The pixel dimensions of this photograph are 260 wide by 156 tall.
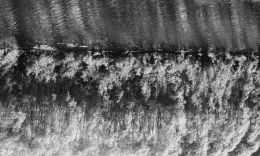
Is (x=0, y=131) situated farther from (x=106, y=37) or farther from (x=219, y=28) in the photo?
(x=219, y=28)

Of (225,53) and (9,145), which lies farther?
(225,53)

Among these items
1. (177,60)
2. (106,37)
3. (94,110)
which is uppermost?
(106,37)

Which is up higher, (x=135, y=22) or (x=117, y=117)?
(x=135, y=22)

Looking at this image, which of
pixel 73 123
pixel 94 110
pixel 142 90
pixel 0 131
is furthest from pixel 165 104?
pixel 0 131

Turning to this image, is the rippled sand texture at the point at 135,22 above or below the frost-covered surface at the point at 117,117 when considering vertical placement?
above
